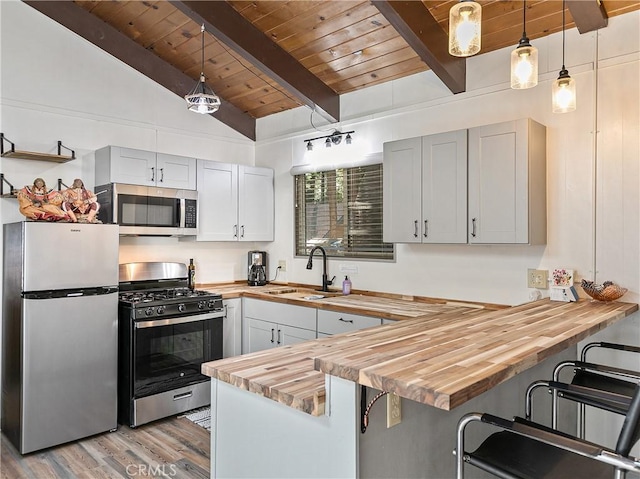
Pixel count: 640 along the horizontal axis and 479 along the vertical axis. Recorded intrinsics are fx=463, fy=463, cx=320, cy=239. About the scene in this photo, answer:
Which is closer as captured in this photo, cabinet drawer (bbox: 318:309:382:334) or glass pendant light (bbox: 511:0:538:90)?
glass pendant light (bbox: 511:0:538:90)

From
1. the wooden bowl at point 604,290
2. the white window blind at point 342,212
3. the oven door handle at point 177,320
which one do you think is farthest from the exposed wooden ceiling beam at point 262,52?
the wooden bowl at point 604,290

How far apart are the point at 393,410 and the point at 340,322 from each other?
194 cm

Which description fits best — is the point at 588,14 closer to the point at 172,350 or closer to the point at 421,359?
the point at 421,359

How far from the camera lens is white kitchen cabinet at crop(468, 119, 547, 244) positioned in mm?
2771

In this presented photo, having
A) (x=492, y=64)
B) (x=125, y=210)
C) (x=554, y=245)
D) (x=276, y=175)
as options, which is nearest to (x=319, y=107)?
(x=276, y=175)

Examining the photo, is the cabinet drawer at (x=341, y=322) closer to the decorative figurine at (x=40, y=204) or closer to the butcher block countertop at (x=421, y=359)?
the butcher block countertop at (x=421, y=359)

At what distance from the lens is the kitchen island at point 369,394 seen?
4.10 feet

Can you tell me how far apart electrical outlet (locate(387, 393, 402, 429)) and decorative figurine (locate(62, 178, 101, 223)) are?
2684 millimetres

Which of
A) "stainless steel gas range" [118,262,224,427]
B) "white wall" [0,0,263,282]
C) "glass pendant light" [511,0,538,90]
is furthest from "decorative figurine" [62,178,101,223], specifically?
"glass pendant light" [511,0,538,90]

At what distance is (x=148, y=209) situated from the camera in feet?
12.4

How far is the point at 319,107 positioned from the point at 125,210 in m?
1.81

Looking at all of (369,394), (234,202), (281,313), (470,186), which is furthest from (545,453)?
(234,202)

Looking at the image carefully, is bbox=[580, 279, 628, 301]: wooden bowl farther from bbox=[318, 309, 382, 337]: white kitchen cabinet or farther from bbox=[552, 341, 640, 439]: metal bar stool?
bbox=[318, 309, 382, 337]: white kitchen cabinet

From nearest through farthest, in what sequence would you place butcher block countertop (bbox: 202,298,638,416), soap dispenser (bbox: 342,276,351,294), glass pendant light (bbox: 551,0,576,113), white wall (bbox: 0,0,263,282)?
butcher block countertop (bbox: 202,298,638,416), glass pendant light (bbox: 551,0,576,113), white wall (bbox: 0,0,263,282), soap dispenser (bbox: 342,276,351,294)
